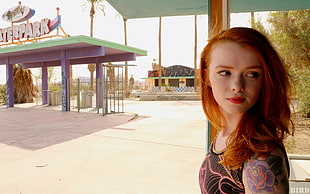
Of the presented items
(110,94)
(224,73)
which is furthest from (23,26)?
(224,73)

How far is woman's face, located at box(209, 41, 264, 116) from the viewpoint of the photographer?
71 cm

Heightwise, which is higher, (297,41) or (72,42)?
(72,42)

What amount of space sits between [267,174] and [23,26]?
47.2 ft

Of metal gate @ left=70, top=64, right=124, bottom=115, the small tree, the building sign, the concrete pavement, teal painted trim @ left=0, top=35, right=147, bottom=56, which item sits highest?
the building sign

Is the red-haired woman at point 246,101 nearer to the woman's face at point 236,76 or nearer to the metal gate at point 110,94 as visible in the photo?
the woman's face at point 236,76

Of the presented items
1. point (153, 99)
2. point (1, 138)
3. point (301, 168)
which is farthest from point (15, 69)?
point (301, 168)

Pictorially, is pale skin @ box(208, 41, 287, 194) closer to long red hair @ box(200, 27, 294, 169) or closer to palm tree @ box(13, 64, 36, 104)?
long red hair @ box(200, 27, 294, 169)

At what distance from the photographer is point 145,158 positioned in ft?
13.2

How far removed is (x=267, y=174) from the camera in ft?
1.97

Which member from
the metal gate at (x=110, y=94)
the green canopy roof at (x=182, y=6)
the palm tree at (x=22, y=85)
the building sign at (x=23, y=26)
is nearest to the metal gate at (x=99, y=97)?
the metal gate at (x=110, y=94)

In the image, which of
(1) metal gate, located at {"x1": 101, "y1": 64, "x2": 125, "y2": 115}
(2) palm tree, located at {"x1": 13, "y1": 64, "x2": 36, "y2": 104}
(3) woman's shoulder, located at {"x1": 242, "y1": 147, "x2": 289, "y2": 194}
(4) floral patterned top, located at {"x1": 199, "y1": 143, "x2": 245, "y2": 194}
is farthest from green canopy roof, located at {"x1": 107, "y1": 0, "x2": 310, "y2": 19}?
(2) palm tree, located at {"x1": 13, "y1": 64, "x2": 36, "y2": 104}

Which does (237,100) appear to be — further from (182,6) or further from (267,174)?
(182,6)

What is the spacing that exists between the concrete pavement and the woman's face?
2.25 metres

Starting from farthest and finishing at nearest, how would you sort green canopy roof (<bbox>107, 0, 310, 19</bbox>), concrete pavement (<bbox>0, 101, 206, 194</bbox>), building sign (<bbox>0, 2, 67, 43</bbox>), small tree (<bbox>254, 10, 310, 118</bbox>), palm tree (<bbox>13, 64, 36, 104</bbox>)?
palm tree (<bbox>13, 64, 36, 104</bbox>), building sign (<bbox>0, 2, 67, 43</bbox>), small tree (<bbox>254, 10, 310, 118</bbox>), green canopy roof (<bbox>107, 0, 310, 19</bbox>), concrete pavement (<bbox>0, 101, 206, 194</bbox>)
